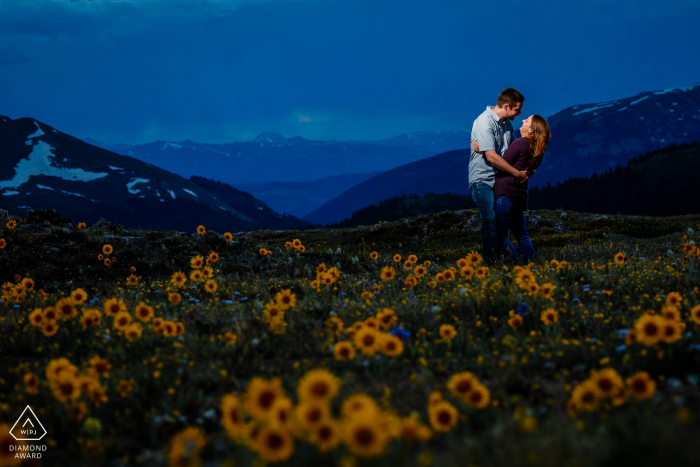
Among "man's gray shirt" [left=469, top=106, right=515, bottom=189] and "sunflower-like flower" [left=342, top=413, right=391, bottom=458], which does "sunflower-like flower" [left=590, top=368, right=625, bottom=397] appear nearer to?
"sunflower-like flower" [left=342, top=413, right=391, bottom=458]

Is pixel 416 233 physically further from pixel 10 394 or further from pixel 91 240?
pixel 10 394

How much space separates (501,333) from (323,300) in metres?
2.49

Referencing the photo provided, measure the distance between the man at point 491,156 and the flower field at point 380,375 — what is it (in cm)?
134

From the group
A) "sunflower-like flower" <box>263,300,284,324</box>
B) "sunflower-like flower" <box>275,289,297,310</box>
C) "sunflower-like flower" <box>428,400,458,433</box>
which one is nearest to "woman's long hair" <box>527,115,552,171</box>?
"sunflower-like flower" <box>275,289,297,310</box>

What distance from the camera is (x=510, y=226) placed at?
323 inches

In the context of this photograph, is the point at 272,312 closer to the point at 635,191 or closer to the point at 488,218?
the point at 488,218

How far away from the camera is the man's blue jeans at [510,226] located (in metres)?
7.86

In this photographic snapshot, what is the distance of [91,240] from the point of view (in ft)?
43.0

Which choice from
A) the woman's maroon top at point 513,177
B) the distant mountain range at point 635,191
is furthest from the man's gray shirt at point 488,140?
the distant mountain range at point 635,191

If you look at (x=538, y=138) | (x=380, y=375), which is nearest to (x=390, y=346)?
(x=380, y=375)

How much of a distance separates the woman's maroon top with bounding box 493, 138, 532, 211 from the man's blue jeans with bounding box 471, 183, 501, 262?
0.24 meters

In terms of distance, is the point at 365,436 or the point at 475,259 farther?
the point at 475,259

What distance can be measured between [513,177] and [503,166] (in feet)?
1.06

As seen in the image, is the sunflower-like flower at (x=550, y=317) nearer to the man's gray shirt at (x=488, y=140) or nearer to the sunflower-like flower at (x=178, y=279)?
the man's gray shirt at (x=488, y=140)
